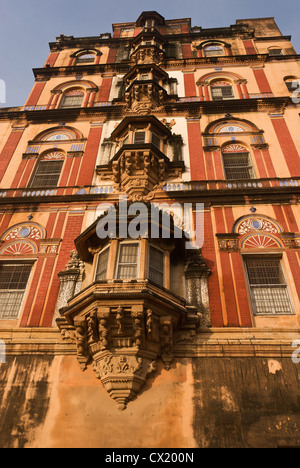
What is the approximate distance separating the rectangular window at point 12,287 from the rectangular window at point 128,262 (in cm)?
384

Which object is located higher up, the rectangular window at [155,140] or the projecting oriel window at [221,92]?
the projecting oriel window at [221,92]

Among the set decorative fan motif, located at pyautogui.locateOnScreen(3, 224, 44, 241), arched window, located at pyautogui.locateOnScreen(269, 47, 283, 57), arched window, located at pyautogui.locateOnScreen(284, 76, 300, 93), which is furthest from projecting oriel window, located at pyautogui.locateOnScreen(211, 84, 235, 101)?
decorative fan motif, located at pyautogui.locateOnScreen(3, 224, 44, 241)

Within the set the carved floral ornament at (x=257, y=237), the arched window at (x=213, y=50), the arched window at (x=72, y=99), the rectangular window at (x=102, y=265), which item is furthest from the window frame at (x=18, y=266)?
the arched window at (x=213, y=50)

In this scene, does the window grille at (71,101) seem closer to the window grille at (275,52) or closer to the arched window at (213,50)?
the arched window at (213,50)

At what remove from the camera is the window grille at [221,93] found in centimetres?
2188

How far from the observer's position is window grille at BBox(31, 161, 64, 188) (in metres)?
17.5

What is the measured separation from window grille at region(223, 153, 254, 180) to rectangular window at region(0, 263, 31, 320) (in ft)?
30.7

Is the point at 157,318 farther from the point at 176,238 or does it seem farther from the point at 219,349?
the point at 176,238

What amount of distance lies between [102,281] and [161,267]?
86.3 inches

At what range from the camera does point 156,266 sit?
12297 mm

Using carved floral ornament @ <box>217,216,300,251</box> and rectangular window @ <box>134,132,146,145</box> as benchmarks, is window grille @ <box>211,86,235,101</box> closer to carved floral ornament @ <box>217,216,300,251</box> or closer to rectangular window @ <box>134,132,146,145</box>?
rectangular window @ <box>134,132,146,145</box>

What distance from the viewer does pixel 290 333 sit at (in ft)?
37.3

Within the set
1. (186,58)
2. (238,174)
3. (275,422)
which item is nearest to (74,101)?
(186,58)

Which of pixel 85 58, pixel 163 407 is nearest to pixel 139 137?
pixel 163 407
